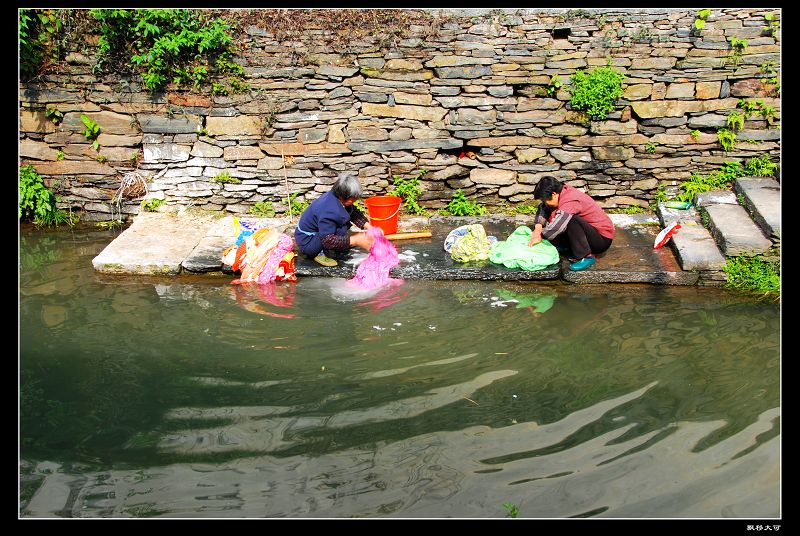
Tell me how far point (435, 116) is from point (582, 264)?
2688mm

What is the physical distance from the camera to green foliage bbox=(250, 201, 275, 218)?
9.06 m

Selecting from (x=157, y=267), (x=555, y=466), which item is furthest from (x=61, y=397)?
(x=555, y=466)

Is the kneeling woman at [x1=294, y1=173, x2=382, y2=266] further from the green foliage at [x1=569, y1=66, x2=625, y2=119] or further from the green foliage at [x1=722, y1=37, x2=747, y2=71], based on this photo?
Answer: the green foliage at [x1=722, y1=37, x2=747, y2=71]

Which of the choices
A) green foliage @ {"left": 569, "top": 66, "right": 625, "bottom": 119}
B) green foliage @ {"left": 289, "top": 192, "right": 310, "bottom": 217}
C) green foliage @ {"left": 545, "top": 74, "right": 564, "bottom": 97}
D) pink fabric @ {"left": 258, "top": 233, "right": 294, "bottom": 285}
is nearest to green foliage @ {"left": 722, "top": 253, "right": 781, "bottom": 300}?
green foliage @ {"left": 569, "top": 66, "right": 625, "bottom": 119}

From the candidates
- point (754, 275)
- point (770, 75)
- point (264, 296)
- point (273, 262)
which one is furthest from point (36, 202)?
point (770, 75)

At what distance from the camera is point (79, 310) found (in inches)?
271

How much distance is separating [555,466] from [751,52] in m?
6.08

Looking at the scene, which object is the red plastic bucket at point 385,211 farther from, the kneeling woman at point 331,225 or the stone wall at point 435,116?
the stone wall at point 435,116

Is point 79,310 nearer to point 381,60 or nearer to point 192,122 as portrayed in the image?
point 192,122

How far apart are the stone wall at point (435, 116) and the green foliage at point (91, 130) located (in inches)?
2.4

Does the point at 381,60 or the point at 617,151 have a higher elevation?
the point at 381,60

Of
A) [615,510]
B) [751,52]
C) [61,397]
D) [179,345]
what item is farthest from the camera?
[751,52]

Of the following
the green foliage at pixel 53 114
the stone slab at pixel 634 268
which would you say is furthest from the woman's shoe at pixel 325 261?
the green foliage at pixel 53 114

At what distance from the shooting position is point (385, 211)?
8227mm
